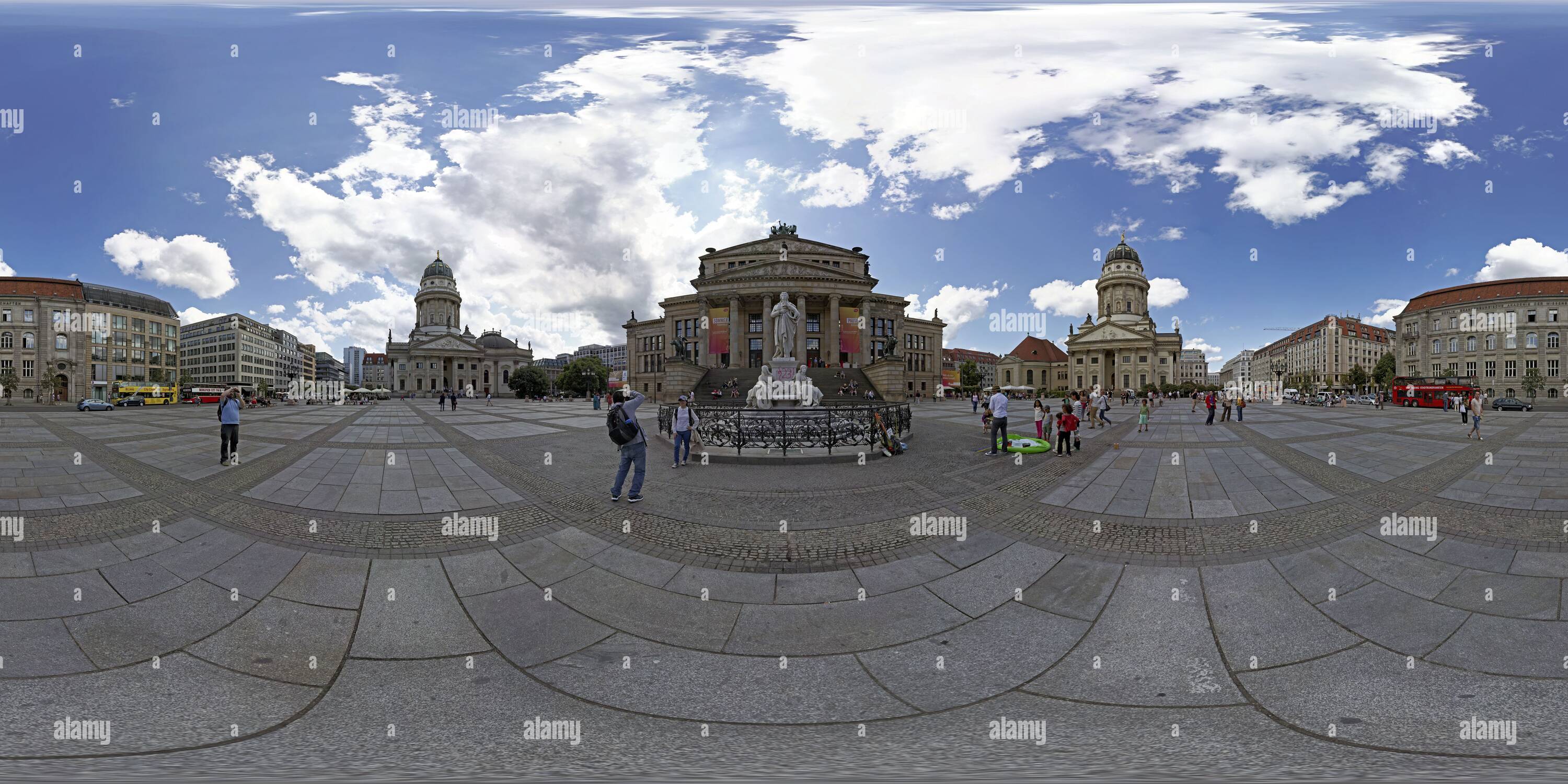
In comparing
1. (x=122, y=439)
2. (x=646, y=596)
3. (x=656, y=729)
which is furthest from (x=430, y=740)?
(x=122, y=439)

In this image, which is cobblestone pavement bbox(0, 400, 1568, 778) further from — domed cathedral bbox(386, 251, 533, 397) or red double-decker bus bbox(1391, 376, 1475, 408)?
domed cathedral bbox(386, 251, 533, 397)

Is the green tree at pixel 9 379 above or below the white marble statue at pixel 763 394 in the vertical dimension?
above

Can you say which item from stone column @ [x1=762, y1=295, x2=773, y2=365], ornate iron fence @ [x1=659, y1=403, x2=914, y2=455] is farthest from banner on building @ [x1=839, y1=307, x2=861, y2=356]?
ornate iron fence @ [x1=659, y1=403, x2=914, y2=455]

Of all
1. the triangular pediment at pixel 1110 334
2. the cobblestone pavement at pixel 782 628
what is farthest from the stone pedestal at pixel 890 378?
the triangular pediment at pixel 1110 334

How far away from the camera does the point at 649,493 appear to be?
6984 millimetres

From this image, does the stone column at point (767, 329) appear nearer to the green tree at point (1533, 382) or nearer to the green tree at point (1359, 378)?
the green tree at point (1533, 382)

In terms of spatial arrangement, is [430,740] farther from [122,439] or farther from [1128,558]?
[122,439]

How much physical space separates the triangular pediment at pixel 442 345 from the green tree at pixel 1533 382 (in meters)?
131

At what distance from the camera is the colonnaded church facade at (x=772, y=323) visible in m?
47.8

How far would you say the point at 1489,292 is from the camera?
49469 millimetres

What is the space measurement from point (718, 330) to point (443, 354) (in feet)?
231

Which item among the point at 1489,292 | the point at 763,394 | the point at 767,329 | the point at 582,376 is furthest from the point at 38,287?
the point at 1489,292

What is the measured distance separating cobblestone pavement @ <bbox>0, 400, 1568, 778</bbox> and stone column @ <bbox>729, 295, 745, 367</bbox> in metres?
44.6

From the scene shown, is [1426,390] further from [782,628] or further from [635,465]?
[782,628]
